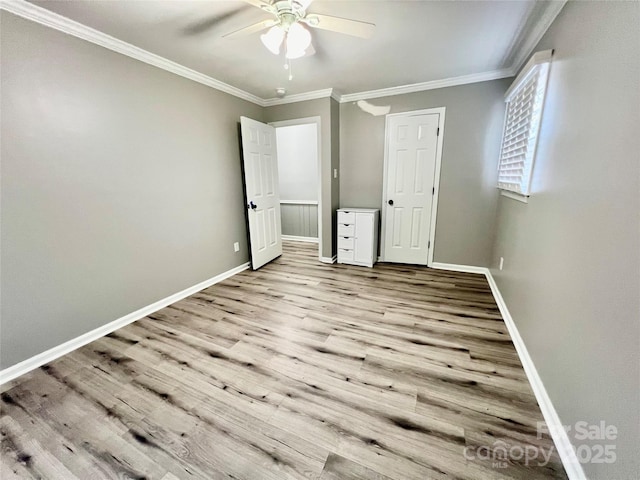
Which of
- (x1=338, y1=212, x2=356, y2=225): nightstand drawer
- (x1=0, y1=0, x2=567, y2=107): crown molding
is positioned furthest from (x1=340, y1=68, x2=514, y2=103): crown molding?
(x1=338, y1=212, x2=356, y2=225): nightstand drawer

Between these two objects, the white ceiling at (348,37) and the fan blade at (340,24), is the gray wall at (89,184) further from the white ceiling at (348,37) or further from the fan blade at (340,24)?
the fan blade at (340,24)

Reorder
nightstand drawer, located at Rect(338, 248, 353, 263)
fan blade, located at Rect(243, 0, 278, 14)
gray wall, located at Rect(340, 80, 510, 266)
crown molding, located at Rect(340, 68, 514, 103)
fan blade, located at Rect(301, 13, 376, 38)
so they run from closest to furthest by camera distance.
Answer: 1. fan blade, located at Rect(243, 0, 278, 14)
2. fan blade, located at Rect(301, 13, 376, 38)
3. crown molding, located at Rect(340, 68, 514, 103)
4. gray wall, located at Rect(340, 80, 510, 266)
5. nightstand drawer, located at Rect(338, 248, 353, 263)

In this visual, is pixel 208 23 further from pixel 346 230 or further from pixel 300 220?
pixel 300 220

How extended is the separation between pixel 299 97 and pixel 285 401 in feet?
11.7

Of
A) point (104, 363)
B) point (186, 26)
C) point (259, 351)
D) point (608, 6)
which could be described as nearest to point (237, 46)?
point (186, 26)

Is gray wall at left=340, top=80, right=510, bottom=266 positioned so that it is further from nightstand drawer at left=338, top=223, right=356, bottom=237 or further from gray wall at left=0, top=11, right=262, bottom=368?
gray wall at left=0, top=11, right=262, bottom=368

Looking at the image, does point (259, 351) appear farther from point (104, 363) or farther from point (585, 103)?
point (585, 103)

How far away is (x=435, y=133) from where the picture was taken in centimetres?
319

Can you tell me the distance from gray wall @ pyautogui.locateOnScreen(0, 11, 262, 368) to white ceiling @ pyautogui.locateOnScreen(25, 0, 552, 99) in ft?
1.05

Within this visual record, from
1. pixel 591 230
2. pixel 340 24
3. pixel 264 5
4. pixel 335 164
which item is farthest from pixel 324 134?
pixel 591 230

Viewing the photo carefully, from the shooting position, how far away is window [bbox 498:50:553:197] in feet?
5.82

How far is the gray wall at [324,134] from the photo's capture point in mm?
3459

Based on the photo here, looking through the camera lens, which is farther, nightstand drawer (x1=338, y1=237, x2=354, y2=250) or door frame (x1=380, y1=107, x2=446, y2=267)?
nightstand drawer (x1=338, y1=237, x2=354, y2=250)

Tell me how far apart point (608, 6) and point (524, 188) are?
1.09m
